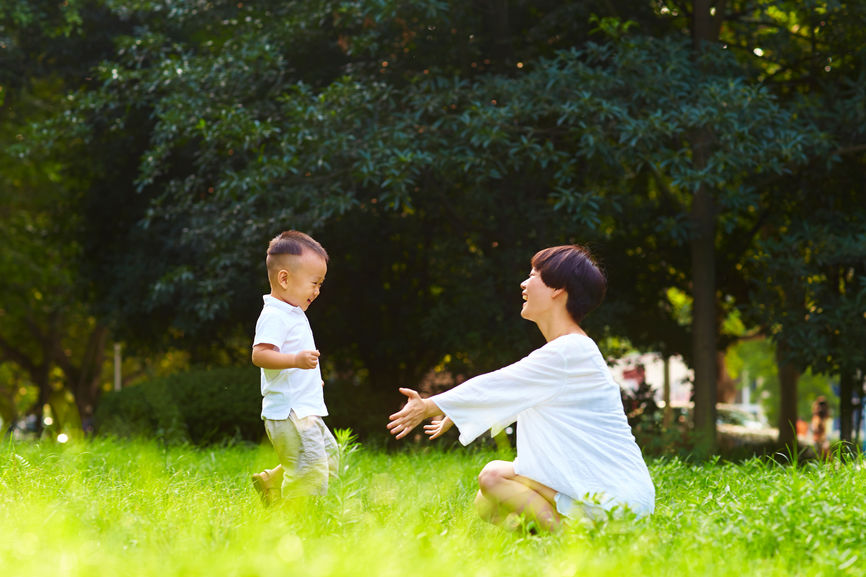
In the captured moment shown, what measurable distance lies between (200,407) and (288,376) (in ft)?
20.5

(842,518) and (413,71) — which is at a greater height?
(413,71)

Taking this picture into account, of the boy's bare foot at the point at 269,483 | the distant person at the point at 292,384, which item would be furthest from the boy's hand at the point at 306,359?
the boy's bare foot at the point at 269,483

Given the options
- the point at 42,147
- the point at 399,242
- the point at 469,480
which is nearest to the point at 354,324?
the point at 399,242

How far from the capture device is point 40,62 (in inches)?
482

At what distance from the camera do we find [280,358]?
437 cm

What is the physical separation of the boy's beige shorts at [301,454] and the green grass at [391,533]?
0.22m

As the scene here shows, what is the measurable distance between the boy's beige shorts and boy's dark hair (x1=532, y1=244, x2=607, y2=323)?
1344mm

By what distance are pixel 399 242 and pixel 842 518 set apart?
885cm

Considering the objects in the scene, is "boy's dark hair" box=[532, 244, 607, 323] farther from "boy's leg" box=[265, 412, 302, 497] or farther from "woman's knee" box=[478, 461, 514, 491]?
"boy's leg" box=[265, 412, 302, 497]

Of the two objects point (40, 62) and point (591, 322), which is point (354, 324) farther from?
point (40, 62)

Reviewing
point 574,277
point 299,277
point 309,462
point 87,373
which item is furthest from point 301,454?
point 87,373

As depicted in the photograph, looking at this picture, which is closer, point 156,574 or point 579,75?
point 156,574

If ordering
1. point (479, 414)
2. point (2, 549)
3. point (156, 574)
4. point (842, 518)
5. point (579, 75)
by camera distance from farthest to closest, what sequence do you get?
1. point (579, 75)
2. point (479, 414)
3. point (842, 518)
4. point (2, 549)
5. point (156, 574)

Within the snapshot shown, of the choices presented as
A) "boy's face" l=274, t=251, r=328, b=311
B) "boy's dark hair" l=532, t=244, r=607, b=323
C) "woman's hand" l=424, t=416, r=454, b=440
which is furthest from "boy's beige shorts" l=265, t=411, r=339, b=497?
"boy's dark hair" l=532, t=244, r=607, b=323
